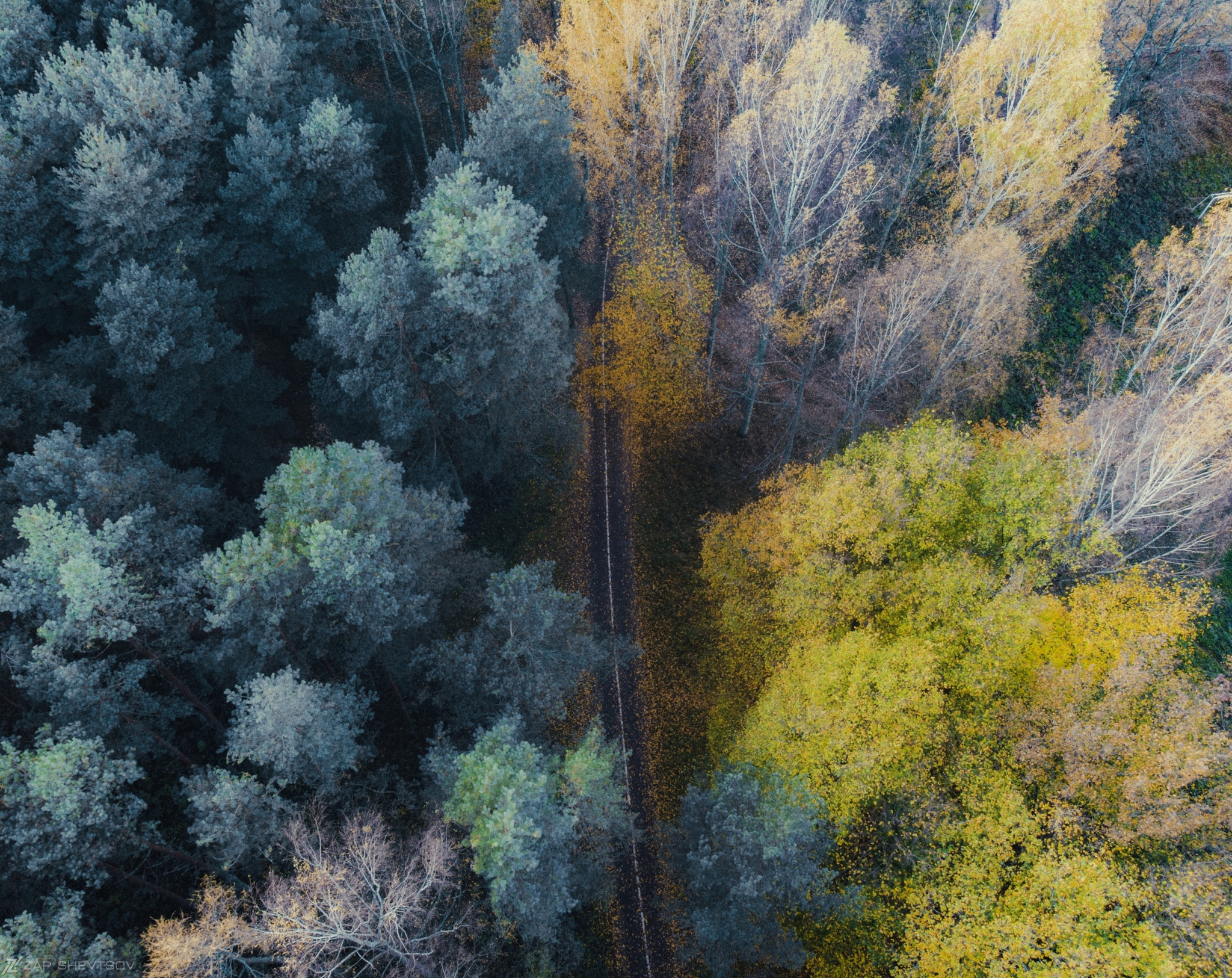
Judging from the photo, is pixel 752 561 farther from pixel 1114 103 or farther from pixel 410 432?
pixel 1114 103

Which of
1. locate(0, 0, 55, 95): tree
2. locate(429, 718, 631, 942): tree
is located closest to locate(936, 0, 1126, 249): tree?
locate(429, 718, 631, 942): tree

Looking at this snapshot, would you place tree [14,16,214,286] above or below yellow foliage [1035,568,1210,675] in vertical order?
above

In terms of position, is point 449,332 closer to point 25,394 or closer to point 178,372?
point 178,372

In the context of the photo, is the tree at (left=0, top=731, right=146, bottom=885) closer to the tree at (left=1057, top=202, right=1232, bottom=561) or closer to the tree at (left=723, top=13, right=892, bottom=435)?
the tree at (left=723, top=13, right=892, bottom=435)

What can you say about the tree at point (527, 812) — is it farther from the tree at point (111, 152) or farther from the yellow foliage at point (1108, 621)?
the tree at point (111, 152)

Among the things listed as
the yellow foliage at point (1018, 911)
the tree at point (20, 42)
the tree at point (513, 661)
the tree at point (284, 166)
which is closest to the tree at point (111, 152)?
the tree at point (20, 42)

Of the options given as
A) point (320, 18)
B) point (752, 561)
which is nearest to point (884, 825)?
point (752, 561)

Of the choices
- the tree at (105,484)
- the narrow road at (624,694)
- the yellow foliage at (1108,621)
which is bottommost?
the narrow road at (624,694)
